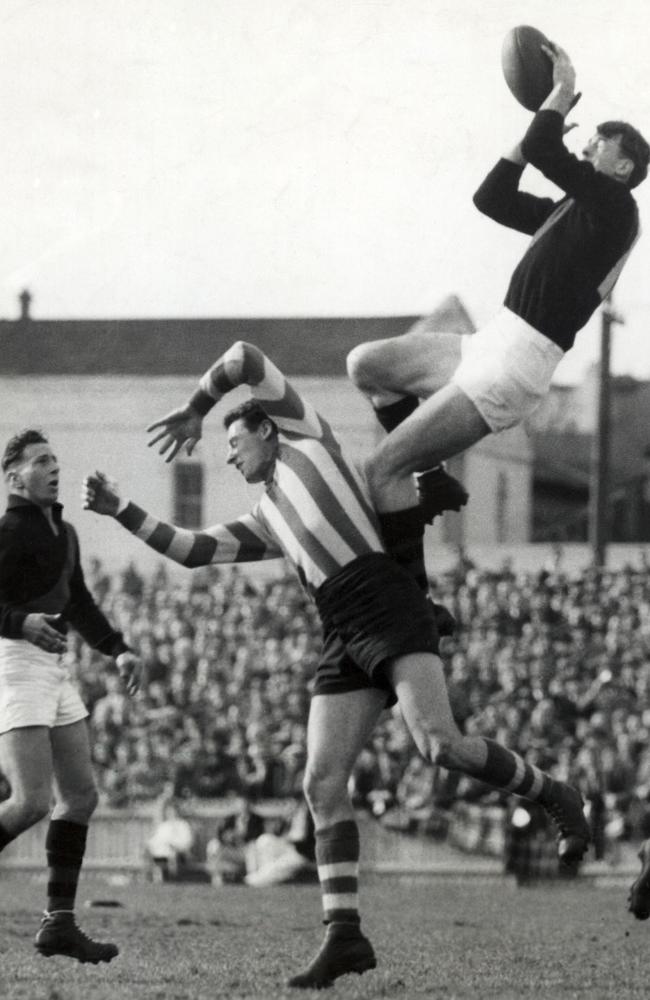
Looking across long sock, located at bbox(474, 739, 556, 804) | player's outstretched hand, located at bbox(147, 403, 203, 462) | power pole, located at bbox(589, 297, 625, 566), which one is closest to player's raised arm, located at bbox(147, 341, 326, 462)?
player's outstretched hand, located at bbox(147, 403, 203, 462)

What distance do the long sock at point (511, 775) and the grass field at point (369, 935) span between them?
0.71 m

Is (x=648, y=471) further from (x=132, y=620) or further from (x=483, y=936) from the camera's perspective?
(x=483, y=936)

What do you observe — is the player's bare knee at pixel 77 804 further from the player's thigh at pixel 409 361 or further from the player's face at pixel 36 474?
the player's thigh at pixel 409 361

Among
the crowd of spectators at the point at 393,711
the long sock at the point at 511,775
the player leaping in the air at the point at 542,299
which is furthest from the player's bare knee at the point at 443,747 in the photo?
the crowd of spectators at the point at 393,711

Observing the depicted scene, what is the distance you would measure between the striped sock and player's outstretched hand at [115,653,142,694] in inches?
58.1

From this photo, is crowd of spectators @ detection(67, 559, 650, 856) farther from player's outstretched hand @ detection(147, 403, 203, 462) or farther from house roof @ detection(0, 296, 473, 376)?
house roof @ detection(0, 296, 473, 376)

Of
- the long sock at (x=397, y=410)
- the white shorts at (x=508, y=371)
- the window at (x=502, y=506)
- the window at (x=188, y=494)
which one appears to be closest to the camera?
the white shorts at (x=508, y=371)

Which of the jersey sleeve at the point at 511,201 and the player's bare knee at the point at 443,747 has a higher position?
the jersey sleeve at the point at 511,201

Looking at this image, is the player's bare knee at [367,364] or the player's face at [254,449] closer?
the player's face at [254,449]

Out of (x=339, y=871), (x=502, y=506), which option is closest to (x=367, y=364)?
(x=339, y=871)

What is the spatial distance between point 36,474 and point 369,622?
1823 mm

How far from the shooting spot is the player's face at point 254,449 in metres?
6.88

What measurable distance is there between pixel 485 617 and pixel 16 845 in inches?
282

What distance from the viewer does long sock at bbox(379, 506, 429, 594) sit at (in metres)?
6.90
